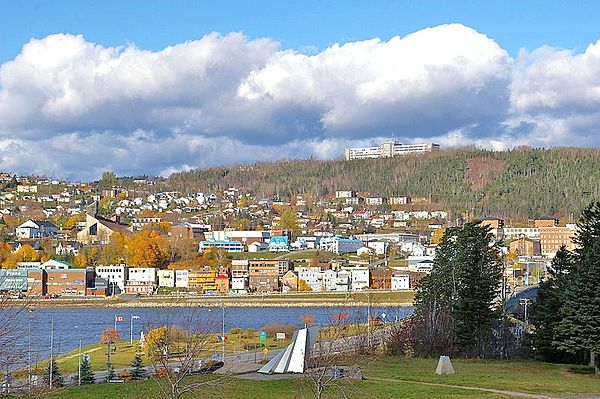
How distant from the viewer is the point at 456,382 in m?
21.3

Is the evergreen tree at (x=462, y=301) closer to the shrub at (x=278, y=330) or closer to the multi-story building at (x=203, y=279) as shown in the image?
the shrub at (x=278, y=330)

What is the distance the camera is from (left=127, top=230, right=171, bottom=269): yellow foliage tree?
10750 cm

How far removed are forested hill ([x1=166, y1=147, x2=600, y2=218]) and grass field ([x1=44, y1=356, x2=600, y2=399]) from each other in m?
122

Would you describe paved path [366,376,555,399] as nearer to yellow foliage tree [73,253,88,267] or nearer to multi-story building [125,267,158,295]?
multi-story building [125,267,158,295]

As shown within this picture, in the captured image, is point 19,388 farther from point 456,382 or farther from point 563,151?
point 563,151

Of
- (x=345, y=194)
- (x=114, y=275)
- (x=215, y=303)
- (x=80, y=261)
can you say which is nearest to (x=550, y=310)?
(x=215, y=303)

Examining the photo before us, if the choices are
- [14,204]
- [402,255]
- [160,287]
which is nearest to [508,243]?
[402,255]

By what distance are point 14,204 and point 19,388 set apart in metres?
160

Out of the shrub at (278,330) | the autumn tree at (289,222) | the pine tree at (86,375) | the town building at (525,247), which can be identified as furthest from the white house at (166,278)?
the pine tree at (86,375)

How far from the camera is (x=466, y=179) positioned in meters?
167

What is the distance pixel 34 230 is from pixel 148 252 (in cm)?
2746

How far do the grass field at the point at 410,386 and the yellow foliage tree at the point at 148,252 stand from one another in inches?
3334

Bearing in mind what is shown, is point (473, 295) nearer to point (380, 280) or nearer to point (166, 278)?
point (380, 280)

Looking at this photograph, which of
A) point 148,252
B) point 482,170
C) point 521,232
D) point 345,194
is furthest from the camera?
point 345,194
